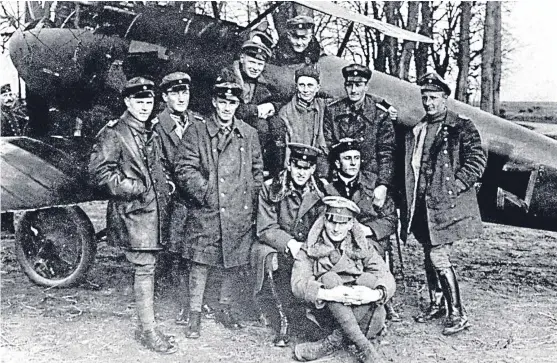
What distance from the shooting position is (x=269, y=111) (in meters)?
5.75

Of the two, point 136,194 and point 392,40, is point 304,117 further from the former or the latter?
point 392,40

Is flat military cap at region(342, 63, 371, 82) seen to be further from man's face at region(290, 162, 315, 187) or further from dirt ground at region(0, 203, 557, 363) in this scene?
dirt ground at region(0, 203, 557, 363)

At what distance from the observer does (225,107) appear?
5211 millimetres

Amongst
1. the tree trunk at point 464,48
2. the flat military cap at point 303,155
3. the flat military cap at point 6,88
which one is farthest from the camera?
the tree trunk at point 464,48

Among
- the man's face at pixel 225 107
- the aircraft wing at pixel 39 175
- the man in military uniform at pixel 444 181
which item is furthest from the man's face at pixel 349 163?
the aircraft wing at pixel 39 175

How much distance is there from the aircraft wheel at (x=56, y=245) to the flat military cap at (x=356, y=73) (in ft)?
10.0

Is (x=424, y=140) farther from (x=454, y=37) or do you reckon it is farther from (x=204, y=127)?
(x=454, y=37)

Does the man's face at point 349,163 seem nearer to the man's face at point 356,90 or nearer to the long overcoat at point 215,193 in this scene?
the man's face at point 356,90

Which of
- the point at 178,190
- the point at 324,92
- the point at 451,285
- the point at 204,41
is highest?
the point at 204,41

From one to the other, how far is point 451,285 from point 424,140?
1253 millimetres

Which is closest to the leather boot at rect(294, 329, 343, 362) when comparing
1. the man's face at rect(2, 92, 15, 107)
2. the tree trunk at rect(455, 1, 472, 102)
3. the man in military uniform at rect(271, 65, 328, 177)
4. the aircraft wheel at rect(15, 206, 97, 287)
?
the man in military uniform at rect(271, 65, 328, 177)

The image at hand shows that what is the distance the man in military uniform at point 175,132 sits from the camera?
5293mm

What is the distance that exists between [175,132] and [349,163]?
150 centimetres

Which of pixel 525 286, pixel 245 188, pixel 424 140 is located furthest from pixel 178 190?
pixel 525 286
